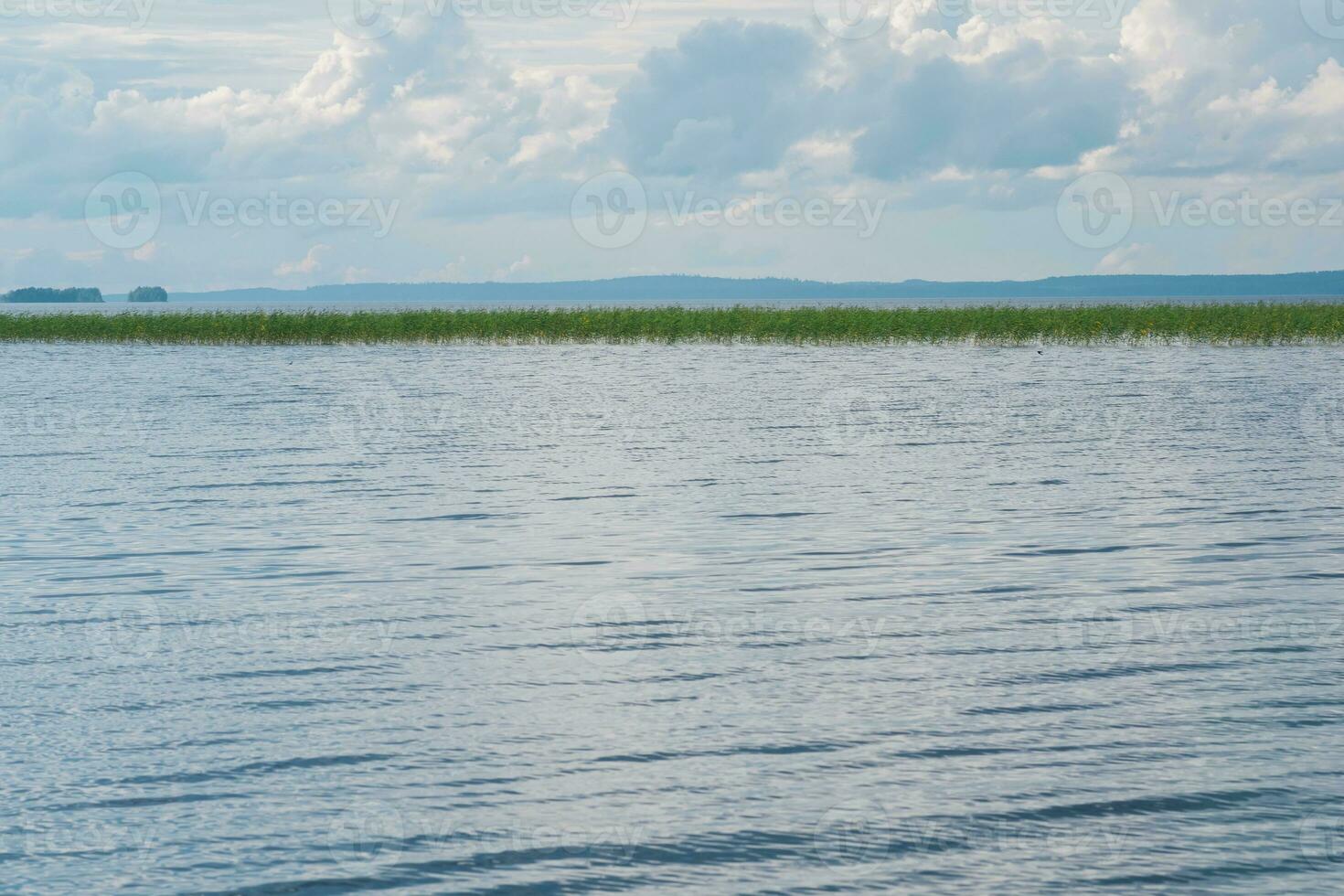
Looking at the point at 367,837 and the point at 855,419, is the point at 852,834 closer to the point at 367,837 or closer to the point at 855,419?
Answer: the point at 367,837

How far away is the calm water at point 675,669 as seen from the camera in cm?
898

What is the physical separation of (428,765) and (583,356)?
2376 inches

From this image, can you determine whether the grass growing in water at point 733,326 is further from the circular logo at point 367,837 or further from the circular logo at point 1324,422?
the circular logo at point 367,837

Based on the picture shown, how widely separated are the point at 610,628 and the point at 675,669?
179cm

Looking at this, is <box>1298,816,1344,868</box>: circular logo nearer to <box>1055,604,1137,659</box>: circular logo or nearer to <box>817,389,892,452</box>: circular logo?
<box>1055,604,1137,659</box>: circular logo

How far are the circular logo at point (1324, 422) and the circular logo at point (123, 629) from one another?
2465cm

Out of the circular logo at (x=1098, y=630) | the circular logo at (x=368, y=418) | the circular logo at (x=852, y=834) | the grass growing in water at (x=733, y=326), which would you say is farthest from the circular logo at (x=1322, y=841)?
the grass growing in water at (x=733, y=326)

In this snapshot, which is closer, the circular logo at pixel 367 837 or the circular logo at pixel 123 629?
the circular logo at pixel 367 837

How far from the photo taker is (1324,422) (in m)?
36.0

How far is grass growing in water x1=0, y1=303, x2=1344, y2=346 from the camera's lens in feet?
237

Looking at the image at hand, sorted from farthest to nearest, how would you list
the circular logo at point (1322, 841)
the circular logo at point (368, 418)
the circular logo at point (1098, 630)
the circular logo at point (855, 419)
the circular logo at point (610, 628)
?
the circular logo at point (368, 418) → the circular logo at point (855, 419) → the circular logo at point (1098, 630) → the circular logo at point (610, 628) → the circular logo at point (1322, 841)

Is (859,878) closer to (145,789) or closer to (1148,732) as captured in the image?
(1148,732)

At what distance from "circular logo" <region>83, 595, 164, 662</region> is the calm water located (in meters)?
0.06

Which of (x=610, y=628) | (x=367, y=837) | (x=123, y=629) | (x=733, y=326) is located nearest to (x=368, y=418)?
(x=123, y=629)
